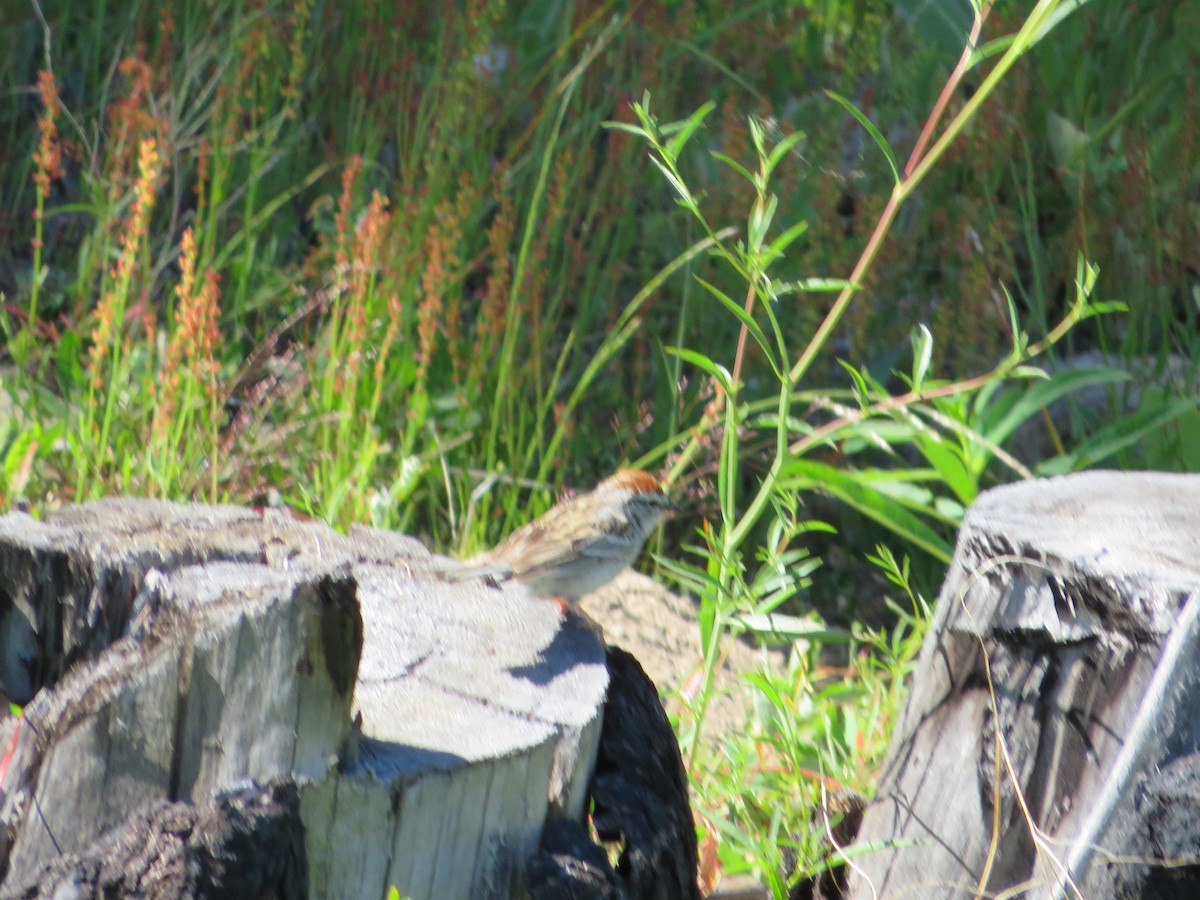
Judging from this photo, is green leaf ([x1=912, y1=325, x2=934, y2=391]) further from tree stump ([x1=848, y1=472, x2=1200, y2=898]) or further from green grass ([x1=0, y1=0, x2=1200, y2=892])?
tree stump ([x1=848, y1=472, x2=1200, y2=898])

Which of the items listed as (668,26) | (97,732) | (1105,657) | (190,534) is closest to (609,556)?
(190,534)

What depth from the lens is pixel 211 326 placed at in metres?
4.17

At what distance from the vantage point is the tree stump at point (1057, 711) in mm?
Result: 2494

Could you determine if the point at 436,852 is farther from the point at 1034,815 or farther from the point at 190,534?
the point at 1034,815

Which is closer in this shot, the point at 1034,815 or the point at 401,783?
A: the point at 401,783

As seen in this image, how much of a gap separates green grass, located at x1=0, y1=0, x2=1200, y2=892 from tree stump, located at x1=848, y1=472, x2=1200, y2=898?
0.31 m

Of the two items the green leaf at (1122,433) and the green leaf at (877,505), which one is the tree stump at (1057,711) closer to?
the green leaf at (877,505)

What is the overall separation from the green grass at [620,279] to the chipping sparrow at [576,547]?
22 centimetres

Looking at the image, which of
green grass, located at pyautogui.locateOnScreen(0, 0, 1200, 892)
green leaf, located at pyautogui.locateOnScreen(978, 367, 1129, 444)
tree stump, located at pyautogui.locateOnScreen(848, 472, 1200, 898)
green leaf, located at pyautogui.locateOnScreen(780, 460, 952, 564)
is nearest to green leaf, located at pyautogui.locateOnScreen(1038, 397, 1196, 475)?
green grass, located at pyautogui.locateOnScreen(0, 0, 1200, 892)

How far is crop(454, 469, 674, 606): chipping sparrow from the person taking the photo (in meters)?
3.26

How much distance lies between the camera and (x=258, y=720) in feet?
7.11

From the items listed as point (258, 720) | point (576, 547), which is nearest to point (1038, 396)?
A: point (576, 547)

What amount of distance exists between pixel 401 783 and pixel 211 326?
218 centimetres

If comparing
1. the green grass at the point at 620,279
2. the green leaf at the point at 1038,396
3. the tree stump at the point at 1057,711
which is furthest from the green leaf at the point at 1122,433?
the tree stump at the point at 1057,711
